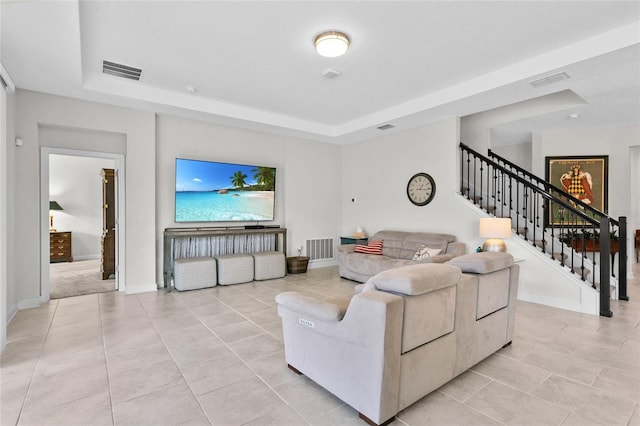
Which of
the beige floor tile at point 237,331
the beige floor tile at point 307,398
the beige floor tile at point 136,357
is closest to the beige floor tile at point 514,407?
the beige floor tile at point 307,398

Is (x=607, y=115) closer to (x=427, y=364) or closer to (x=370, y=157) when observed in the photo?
(x=370, y=157)

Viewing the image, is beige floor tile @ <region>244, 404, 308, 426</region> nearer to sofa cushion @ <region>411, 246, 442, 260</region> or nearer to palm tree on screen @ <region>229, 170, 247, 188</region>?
sofa cushion @ <region>411, 246, 442, 260</region>

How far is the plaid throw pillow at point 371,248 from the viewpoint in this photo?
19.3 ft

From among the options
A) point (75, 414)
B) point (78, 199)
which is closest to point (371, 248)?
point (75, 414)

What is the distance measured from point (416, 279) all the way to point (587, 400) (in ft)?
4.86

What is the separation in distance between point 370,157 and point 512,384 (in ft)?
17.0

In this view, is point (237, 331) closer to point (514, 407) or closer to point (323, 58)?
point (514, 407)

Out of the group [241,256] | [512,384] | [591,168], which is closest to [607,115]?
[591,168]

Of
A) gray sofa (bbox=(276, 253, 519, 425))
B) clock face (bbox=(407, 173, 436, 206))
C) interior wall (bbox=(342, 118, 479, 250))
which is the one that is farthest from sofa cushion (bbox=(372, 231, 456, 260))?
gray sofa (bbox=(276, 253, 519, 425))

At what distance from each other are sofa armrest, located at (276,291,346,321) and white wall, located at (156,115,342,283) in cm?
373

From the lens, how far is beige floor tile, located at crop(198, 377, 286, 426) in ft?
6.49

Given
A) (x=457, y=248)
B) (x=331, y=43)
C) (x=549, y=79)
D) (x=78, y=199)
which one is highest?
(x=331, y=43)

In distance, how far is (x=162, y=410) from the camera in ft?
6.71

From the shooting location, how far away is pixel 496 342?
2.79 m
